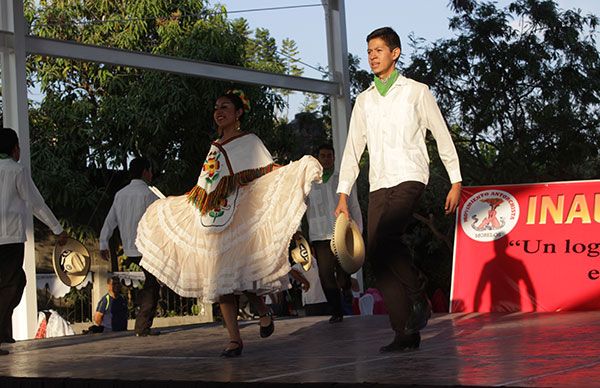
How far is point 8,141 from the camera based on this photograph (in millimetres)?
8367

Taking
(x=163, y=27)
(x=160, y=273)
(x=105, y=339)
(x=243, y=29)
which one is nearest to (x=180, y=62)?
(x=105, y=339)

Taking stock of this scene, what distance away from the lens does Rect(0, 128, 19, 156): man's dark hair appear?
835 centimetres

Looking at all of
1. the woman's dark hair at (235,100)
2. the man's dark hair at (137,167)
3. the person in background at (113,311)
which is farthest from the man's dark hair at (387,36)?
the person in background at (113,311)

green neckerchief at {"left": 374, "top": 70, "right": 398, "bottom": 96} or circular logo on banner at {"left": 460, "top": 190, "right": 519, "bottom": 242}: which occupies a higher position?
green neckerchief at {"left": 374, "top": 70, "right": 398, "bottom": 96}

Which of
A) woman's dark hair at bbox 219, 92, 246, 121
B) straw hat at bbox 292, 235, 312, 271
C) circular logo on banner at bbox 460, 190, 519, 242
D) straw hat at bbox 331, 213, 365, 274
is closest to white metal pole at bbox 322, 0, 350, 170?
circular logo on banner at bbox 460, 190, 519, 242

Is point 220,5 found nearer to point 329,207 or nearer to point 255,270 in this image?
point 329,207

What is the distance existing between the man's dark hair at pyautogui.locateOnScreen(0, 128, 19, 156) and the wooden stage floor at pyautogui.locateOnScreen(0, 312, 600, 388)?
4.92ft

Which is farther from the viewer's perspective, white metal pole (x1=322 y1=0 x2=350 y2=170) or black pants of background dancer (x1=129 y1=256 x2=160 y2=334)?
white metal pole (x1=322 y1=0 x2=350 y2=170)

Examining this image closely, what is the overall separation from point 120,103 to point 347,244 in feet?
57.3

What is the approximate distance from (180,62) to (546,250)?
5.23m

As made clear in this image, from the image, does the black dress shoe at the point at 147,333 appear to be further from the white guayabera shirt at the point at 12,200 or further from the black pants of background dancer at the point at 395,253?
the black pants of background dancer at the point at 395,253

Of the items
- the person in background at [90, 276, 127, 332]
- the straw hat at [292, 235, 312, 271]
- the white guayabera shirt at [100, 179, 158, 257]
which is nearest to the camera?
the straw hat at [292, 235, 312, 271]

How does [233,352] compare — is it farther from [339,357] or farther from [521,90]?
[521,90]

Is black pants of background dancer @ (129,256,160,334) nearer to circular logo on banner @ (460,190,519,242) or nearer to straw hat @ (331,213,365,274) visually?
circular logo on banner @ (460,190,519,242)
